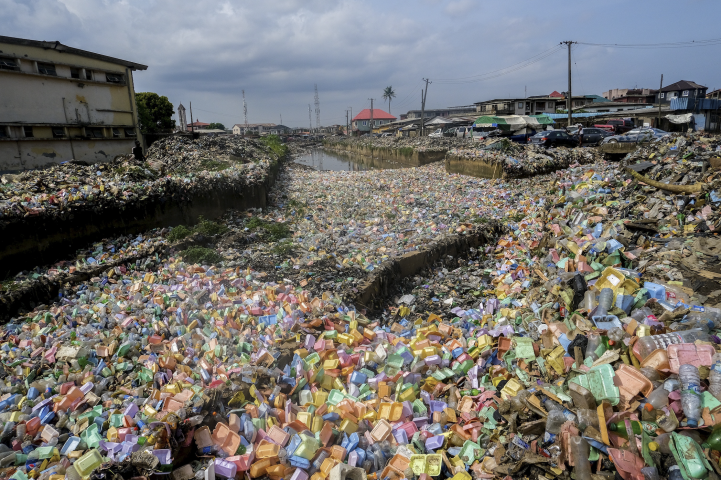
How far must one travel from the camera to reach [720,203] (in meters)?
4.33

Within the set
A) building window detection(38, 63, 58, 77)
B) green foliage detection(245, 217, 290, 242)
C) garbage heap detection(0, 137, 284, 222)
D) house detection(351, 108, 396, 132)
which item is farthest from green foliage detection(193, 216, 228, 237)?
house detection(351, 108, 396, 132)

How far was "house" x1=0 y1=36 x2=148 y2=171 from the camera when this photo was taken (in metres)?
12.8

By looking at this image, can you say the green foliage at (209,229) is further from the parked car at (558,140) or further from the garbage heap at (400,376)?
the parked car at (558,140)

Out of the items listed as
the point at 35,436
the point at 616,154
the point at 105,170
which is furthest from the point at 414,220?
the point at 616,154

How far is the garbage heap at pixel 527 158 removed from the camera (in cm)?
1204

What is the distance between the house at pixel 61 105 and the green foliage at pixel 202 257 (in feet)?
37.0

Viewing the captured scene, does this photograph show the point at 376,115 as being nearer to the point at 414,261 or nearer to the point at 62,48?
the point at 62,48

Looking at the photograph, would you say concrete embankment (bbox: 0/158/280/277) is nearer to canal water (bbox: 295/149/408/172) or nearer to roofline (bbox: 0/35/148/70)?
roofline (bbox: 0/35/148/70)

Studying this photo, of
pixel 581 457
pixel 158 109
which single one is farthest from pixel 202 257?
pixel 158 109

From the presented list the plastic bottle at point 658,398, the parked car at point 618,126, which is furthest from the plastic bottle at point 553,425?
the parked car at point 618,126

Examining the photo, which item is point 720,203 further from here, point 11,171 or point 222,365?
point 11,171

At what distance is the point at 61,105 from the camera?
14.3 meters

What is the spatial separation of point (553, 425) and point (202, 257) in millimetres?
5332

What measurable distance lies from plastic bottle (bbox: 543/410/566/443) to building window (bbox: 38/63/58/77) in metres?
18.1
